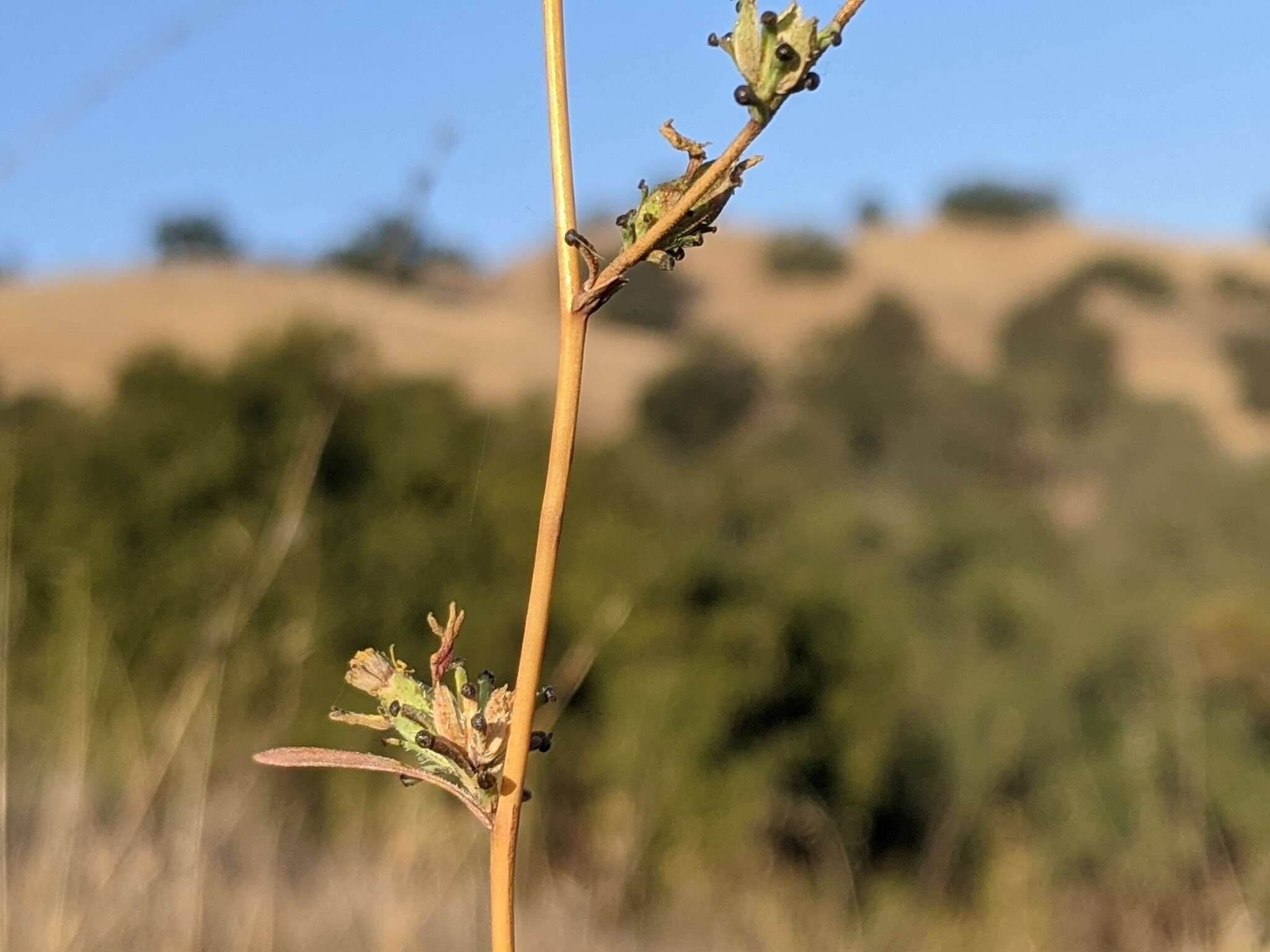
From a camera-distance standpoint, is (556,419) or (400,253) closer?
(556,419)

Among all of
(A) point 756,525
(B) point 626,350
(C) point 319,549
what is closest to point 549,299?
(B) point 626,350

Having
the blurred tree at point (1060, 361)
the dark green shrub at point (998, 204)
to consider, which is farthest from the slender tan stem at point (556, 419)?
the dark green shrub at point (998, 204)

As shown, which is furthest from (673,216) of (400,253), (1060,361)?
(1060,361)

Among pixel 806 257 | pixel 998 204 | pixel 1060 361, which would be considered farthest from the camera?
pixel 998 204

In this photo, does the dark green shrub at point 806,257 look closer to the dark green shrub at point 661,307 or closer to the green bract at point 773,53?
the dark green shrub at point 661,307

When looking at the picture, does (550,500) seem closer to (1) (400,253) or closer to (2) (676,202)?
(2) (676,202)

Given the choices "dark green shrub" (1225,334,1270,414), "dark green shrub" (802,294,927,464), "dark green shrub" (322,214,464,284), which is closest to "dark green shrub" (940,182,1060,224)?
"dark green shrub" (1225,334,1270,414)

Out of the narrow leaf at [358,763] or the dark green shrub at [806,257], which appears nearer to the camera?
the narrow leaf at [358,763]
